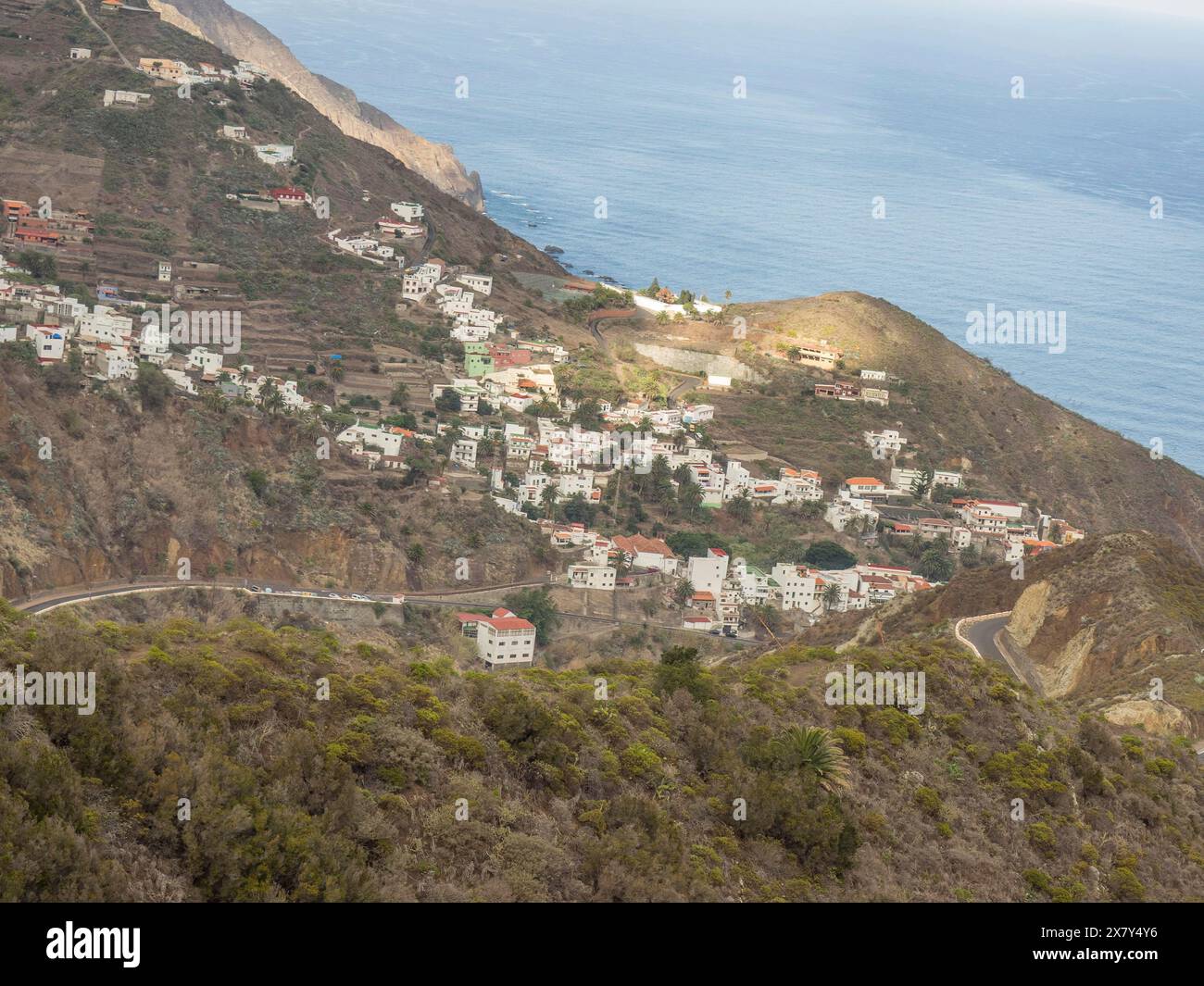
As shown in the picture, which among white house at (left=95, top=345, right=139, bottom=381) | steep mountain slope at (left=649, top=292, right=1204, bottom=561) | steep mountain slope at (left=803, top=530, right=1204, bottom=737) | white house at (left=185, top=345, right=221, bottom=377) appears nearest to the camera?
steep mountain slope at (left=803, top=530, right=1204, bottom=737)

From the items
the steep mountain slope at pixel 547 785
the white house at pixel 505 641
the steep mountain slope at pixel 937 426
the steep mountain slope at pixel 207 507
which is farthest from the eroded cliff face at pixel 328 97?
the steep mountain slope at pixel 547 785

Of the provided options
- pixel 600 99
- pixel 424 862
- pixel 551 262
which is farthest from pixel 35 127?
pixel 600 99

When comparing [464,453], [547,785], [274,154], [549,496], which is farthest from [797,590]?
[274,154]

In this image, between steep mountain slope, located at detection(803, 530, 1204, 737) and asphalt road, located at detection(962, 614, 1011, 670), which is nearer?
steep mountain slope, located at detection(803, 530, 1204, 737)

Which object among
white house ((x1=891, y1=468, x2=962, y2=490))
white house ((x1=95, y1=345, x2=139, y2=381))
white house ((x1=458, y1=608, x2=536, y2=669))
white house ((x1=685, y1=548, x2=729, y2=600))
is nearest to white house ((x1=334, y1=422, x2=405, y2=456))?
white house ((x1=95, y1=345, x2=139, y2=381))

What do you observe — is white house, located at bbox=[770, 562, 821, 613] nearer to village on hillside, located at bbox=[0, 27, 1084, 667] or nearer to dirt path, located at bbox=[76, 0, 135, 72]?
village on hillside, located at bbox=[0, 27, 1084, 667]
